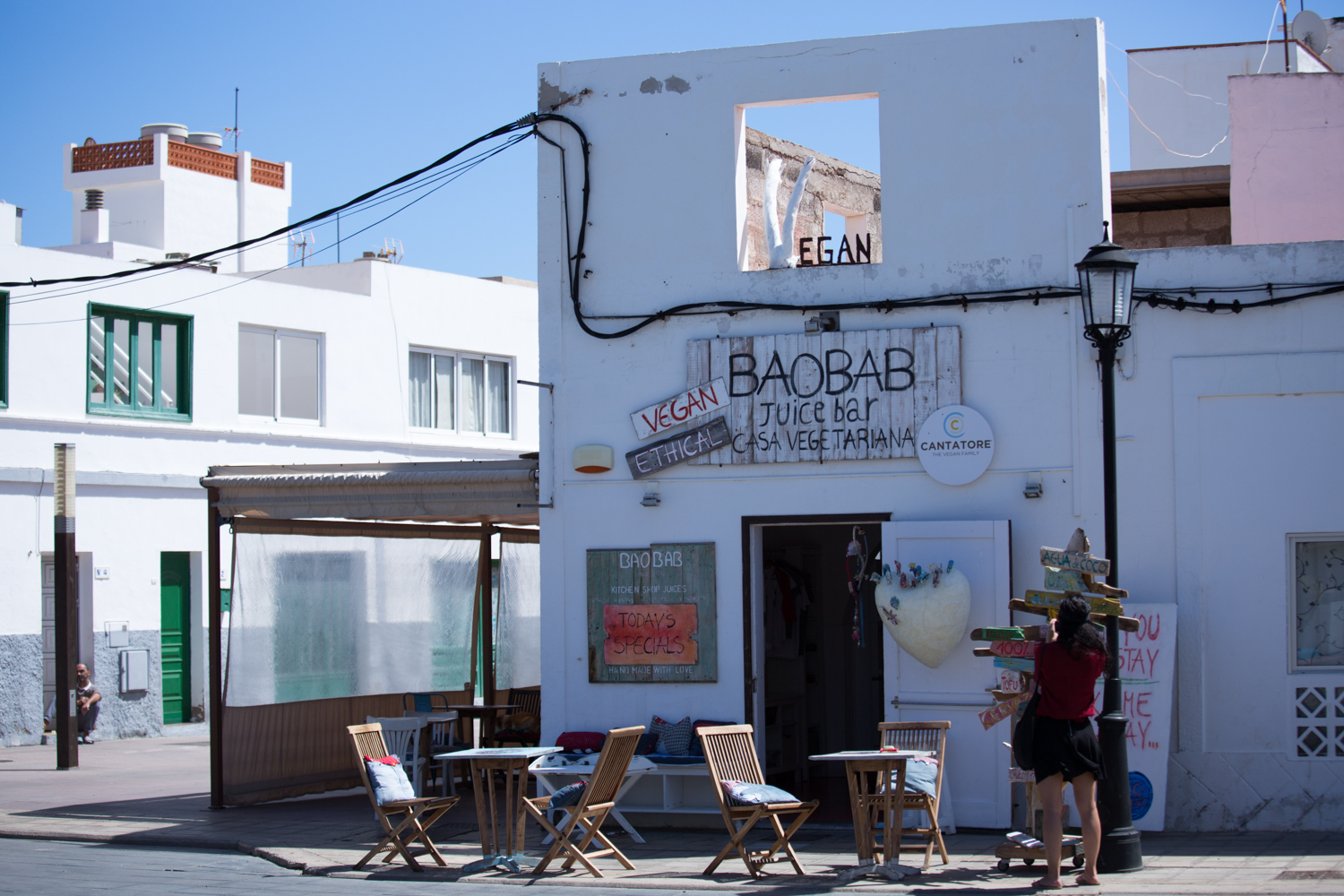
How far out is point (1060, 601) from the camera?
877cm

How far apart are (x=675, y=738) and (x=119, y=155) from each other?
2453cm

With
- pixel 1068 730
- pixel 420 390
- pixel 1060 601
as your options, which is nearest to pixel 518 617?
pixel 1060 601

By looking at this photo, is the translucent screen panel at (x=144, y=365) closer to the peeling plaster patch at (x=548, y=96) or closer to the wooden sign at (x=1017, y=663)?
the peeling plaster patch at (x=548, y=96)

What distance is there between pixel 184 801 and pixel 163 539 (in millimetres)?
8194

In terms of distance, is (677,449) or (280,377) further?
(280,377)

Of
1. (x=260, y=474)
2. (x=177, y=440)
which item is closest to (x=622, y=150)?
(x=260, y=474)

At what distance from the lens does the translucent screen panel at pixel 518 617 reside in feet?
49.8

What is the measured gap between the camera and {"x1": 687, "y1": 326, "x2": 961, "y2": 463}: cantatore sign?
416 inches

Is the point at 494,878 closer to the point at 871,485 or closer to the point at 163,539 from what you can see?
the point at 871,485

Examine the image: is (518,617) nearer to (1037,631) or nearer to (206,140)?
(1037,631)

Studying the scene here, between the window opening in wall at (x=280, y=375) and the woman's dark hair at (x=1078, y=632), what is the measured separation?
16.0m

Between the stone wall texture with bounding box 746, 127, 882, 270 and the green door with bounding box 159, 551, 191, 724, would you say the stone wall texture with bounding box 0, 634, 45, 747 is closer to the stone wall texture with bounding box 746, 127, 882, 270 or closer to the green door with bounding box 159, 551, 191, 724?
the green door with bounding box 159, 551, 191, 724

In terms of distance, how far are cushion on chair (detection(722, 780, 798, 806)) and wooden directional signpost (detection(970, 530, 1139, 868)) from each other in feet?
4.38

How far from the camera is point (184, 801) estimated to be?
12.8m
